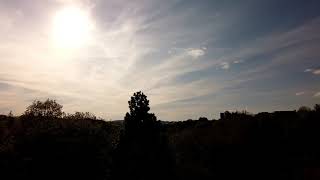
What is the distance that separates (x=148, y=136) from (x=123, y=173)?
218 cm

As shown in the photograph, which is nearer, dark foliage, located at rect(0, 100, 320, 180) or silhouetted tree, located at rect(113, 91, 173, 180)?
silhouetted tree, located at rect(113, 91, 173, 180)

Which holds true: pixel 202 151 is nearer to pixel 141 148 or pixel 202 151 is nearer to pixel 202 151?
pixel 202 151

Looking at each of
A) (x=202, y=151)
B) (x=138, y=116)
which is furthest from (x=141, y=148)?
(x=202, y=151)

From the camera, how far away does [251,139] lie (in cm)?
4769

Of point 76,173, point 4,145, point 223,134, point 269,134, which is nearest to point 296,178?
point 269,134

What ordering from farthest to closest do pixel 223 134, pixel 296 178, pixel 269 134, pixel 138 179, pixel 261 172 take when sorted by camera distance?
pixel 223 134
pixel 269 134
pixel 261 172
pixel 296 178
pixel 138 179

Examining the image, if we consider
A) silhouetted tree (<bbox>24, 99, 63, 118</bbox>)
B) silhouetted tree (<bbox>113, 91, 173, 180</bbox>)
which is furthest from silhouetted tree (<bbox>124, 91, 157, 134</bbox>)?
silhouetted tree (<bbox>24, 99, 63, 118</bbox>)

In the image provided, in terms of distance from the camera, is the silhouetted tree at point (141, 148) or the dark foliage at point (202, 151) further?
the dark foliage at point (202, 151)

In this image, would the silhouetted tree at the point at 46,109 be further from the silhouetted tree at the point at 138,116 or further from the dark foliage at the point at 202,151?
the silhouetted tree at the point at 138,116

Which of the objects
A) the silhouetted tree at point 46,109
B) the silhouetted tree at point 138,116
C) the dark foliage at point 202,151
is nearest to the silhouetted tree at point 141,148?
the silhouetted tree at point 138,116

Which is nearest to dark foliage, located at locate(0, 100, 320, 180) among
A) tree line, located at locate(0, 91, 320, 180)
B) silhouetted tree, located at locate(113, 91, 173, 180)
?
→ tree line, located at locate(0, 91, 320, 180)

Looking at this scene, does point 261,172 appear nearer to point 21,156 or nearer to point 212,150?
point 212,150

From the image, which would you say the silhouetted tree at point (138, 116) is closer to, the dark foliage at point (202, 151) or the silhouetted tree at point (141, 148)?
the silhouetted tree at point (141, 148)

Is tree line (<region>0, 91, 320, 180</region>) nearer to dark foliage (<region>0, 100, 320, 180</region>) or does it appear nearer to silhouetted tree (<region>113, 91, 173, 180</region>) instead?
dark foliage (<region>0, 100, 320, 180</region>)
